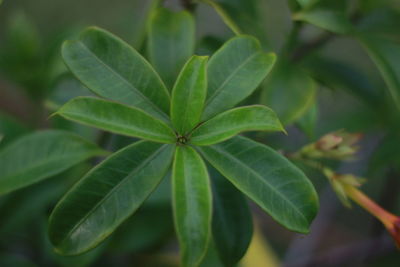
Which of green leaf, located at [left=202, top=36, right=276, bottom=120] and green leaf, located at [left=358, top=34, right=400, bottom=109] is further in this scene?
green leaf, located at [left=358, top=34, right=400, bottom=109]

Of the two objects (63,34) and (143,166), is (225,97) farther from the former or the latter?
(63,34)

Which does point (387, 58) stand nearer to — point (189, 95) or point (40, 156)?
point (189, 95)

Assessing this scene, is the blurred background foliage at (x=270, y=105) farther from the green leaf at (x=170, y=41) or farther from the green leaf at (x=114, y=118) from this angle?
the green leaf at (x=114, y=118)

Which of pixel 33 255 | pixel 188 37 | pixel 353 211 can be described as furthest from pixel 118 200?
pixel 353 211

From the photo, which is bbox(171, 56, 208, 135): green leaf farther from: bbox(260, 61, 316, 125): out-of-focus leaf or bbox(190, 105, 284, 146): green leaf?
bbox(260, 61, 316, 125): out-of-focus leaf

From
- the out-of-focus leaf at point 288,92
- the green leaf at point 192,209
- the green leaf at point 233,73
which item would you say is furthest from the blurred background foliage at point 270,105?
the green leaf at point 192,209

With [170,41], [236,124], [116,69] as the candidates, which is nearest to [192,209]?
[236,124]

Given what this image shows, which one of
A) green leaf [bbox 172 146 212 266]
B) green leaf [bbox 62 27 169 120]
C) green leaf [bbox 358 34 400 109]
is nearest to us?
green leaf [bbox 172 146 212 266]

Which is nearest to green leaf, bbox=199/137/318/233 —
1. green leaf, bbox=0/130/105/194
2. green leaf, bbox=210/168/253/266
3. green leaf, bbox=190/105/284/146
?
green leaf, bbox=190/105/284/146
